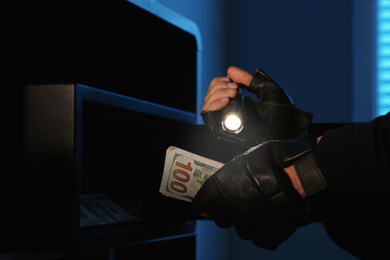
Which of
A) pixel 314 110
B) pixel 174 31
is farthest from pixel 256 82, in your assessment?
pixel 314 110

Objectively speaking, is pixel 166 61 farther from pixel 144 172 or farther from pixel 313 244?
pixel 313 244

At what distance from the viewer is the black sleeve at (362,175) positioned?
→ 83 cm

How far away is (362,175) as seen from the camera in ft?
2.79

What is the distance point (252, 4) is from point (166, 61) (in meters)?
1.10

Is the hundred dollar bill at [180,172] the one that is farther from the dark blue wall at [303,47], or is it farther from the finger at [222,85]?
the dark blue wall at [303,47]

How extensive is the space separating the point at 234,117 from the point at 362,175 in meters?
0.40

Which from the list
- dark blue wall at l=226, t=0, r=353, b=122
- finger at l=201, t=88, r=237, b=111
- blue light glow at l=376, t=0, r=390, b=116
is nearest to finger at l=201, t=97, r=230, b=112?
finger at l=201, t=88, r=237, b=111

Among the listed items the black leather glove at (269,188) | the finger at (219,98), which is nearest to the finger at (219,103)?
the finger at (219,98)

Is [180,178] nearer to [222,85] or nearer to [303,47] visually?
[222,85]

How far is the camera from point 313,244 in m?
2.19

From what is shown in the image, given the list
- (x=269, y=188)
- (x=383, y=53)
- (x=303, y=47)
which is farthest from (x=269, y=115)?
(x=383, y=53)

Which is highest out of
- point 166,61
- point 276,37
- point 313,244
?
point 276,37

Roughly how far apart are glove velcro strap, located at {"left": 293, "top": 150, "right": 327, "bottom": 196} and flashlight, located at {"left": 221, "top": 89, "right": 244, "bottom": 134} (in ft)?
1.01

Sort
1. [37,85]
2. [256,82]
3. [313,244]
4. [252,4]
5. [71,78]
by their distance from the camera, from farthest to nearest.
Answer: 1. [252,4]
2. [313,244]
3. [256,82]
4. [71,78]
5. [37,85]
